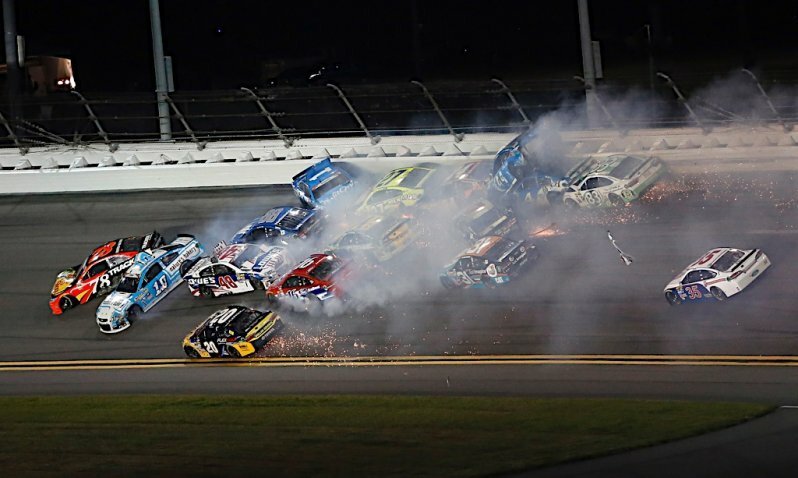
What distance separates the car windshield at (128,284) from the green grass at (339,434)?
4451 millimetres

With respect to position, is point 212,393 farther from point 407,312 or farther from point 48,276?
point 48,276

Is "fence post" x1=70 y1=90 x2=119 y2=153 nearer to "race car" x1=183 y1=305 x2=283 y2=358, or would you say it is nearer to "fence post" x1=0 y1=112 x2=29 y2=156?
"fence post" x1=0 y1=112 x2=29 y2=156

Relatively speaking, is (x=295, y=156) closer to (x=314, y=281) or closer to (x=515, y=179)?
(x=515, y=179)

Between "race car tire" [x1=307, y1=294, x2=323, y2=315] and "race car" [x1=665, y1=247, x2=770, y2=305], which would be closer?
"race car" [x1=665, y1=247, x2=770, y2=305]

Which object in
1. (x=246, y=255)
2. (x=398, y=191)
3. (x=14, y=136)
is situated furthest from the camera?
(x=14, y=136)

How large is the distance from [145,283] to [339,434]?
8.47 meters

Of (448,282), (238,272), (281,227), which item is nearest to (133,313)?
(238,272)

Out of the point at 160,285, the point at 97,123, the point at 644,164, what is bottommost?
the point at 160,285

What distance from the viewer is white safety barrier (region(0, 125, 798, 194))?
26.5 metres

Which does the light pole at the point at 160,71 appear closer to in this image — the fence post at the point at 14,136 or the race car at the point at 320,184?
the fence post at the point at 14,136

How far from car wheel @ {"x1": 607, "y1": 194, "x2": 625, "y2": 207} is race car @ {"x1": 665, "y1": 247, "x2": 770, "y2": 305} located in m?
4.38

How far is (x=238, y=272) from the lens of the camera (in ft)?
78.7

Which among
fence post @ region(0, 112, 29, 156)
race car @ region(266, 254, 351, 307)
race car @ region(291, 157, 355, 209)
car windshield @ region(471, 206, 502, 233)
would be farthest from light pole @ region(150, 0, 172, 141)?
car windshield @ region(471, 206, 502, 233)

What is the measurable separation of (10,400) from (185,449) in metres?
5.41
